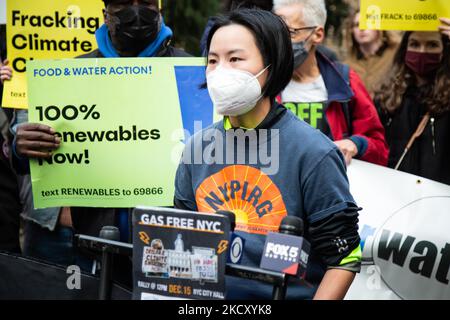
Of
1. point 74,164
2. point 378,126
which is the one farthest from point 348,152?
point 74,164

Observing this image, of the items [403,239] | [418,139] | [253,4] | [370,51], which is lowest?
[403,239]

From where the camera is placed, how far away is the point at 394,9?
512cm

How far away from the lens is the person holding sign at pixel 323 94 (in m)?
4.75

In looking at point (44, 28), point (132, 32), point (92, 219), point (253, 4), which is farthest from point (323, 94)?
point (44, 28)

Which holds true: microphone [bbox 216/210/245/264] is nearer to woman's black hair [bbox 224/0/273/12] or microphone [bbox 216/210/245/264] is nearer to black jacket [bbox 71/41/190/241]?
black jacket [bbox 71/41/190/241]

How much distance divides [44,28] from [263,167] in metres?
2.41

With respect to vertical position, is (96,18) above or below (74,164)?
above

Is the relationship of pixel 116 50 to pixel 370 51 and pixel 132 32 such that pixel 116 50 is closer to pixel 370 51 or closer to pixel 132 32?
pixel 132 32

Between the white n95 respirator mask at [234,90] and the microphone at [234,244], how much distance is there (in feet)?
1.83

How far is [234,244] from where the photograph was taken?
8.75 feet

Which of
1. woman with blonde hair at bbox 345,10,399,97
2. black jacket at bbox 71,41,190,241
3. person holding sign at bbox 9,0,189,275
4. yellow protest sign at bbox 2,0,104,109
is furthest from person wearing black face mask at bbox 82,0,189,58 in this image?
woman with blonde hair at bbox 345,10,399,97

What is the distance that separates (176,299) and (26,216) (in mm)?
2922
